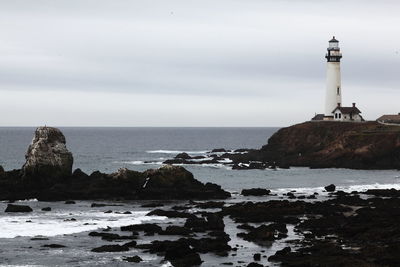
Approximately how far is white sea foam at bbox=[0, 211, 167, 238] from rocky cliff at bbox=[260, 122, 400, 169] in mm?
49867

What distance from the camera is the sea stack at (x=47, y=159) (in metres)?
68.0

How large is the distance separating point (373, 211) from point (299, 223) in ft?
21.1

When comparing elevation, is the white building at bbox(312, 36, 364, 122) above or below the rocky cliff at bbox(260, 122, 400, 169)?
above

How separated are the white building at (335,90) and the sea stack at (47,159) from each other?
57.2 metres

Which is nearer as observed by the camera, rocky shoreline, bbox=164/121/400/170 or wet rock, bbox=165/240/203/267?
wet rock, bbox=165/240/203/267

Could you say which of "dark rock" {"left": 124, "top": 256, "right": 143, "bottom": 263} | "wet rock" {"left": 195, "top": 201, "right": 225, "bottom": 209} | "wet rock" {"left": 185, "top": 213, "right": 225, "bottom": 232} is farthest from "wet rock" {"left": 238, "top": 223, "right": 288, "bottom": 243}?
"wet rock" {"left": 195, "top": 201, "right": 225, "bottom": 209}

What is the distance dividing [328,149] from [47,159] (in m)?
47.9

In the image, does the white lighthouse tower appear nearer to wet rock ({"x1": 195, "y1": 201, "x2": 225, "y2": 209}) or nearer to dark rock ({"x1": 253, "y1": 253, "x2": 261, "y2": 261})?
wet rock ({"x1": 195, "y1": 201, "x2": 225, "y2": 209})

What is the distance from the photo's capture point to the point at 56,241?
42500 millimetres

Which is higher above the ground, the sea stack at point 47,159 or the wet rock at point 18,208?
the sea stack at point 47,159

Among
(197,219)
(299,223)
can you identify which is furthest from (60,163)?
(299,223)

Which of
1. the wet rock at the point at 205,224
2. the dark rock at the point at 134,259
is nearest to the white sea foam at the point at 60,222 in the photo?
the wet rock at the point at 205,224

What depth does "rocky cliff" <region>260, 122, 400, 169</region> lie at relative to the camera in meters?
97.2

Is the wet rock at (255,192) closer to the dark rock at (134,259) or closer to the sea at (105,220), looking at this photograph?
the sea at (105,220)
